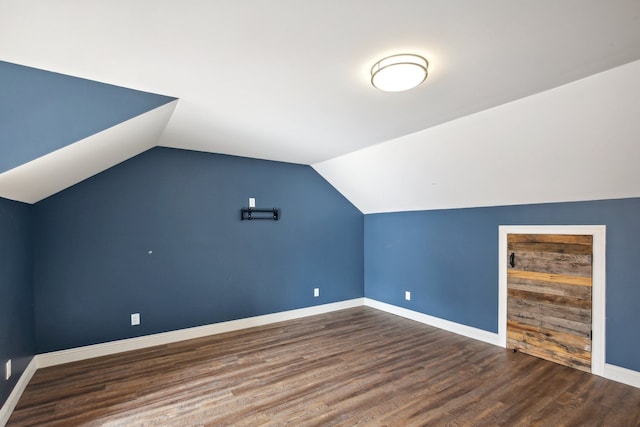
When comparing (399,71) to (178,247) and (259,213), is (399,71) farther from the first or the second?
(178,247)

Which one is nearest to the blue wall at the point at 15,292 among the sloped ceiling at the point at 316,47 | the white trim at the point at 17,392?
the white trim at the point at 17,392

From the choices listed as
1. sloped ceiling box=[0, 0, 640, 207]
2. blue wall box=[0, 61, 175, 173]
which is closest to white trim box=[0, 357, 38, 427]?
blue wall box=[0, 61, 175, 173]

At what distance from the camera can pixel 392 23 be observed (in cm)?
156

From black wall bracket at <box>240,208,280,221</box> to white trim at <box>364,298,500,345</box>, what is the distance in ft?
7.50

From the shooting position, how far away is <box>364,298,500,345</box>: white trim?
3740 millimetres

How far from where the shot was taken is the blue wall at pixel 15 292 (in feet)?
7.55

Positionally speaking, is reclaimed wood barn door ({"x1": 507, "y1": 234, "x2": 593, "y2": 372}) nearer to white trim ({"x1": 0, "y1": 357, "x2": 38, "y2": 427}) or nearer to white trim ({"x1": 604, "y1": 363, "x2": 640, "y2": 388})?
white trim ({"x1": 604, "y1": 363, "x2": 640, "y2": 388})

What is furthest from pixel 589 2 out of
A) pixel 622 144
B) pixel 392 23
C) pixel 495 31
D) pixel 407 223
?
pixel 407 223

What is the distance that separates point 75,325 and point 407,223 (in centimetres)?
432

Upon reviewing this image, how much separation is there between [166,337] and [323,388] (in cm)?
213

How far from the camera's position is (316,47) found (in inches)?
69.3

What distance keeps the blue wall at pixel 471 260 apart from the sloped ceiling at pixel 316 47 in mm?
1546

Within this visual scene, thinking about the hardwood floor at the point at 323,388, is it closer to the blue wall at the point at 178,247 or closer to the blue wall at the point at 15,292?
the blue wall at the point at 15,292

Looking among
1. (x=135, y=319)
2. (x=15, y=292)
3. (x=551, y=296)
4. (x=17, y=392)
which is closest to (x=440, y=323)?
(x=551, y=296)
